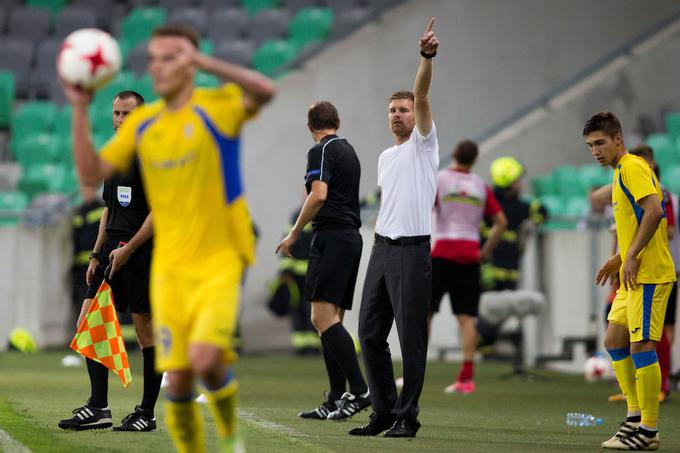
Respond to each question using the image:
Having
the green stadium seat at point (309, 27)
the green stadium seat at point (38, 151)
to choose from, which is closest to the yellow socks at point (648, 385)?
the green stadium seat at point (38, 151)

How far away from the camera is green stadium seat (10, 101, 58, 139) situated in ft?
68.7

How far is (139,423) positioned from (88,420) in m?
0.33

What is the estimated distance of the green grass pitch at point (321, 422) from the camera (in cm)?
767

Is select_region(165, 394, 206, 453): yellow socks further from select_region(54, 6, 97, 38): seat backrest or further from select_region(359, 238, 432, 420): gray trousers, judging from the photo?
select_region(54, 6, 97, 38): seat backrest

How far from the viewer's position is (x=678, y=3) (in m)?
20.9

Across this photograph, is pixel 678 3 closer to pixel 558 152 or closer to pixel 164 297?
pixel 558 152

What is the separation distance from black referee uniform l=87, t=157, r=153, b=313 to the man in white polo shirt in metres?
1.39

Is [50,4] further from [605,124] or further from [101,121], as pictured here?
[605,124]

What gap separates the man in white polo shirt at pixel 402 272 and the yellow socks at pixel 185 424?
2.44 m

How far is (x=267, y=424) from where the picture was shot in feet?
29.0

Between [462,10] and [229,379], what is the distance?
591 inches

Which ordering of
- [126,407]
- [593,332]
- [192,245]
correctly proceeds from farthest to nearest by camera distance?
[593,332], [126,407], [192,245]

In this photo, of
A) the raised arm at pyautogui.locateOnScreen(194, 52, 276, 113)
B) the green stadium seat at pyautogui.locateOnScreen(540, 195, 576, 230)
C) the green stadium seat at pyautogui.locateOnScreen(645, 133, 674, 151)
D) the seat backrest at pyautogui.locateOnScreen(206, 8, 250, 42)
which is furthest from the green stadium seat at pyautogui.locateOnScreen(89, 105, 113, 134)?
the raised arm at pyautogui.locateOnScreen(194, 52, 276, 113)

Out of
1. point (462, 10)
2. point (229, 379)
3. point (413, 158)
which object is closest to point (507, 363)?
point (462, 10)
